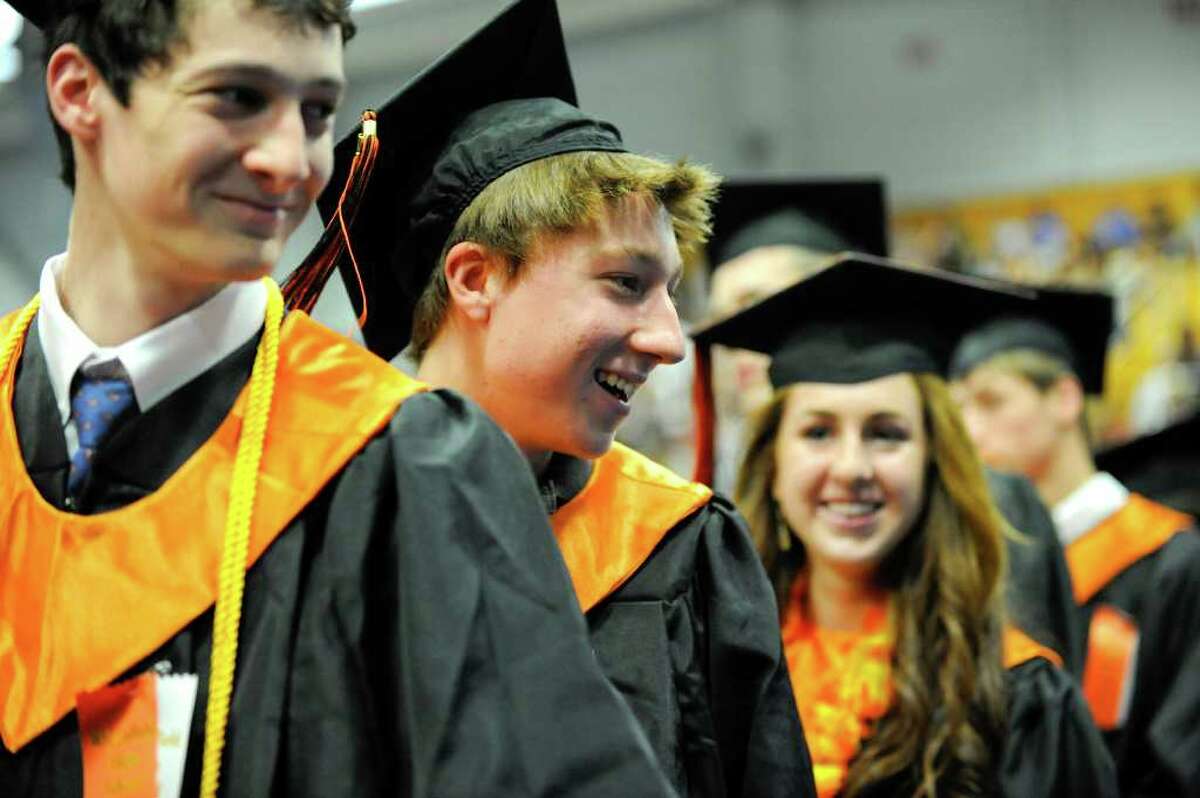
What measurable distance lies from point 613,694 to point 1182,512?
12.6 feet

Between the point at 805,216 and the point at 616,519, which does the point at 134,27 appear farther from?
the point at 805,216

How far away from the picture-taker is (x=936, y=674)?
270 centimetres

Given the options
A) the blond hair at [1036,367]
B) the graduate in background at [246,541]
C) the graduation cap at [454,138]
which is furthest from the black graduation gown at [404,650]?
the blond hair at [1036,367]

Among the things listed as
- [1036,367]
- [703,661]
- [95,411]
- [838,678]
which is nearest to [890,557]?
[838,678]

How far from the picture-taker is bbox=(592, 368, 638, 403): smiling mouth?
1821 millimetres

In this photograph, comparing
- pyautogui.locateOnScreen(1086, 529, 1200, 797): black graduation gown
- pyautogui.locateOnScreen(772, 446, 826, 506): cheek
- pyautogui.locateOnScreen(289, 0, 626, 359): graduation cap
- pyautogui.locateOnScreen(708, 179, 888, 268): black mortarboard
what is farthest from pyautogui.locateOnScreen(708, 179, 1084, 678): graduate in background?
pyautogui.locateOnScreen(289, 0, 626, 359): graduation cap

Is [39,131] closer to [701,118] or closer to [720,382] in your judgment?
[720,382]

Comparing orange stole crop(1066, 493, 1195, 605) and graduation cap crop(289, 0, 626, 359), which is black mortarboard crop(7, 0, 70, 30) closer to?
graduation cap crop(289, 0, 626, 359)

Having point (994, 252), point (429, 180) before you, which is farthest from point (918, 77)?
point (429, 180)

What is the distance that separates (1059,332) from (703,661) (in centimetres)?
308

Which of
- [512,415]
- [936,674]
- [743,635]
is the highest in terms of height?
[512,415]

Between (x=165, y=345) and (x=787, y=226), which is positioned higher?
(x=787, y=226)

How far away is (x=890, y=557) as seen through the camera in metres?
2.84

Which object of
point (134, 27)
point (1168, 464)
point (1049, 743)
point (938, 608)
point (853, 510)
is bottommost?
point (1049, 743)
